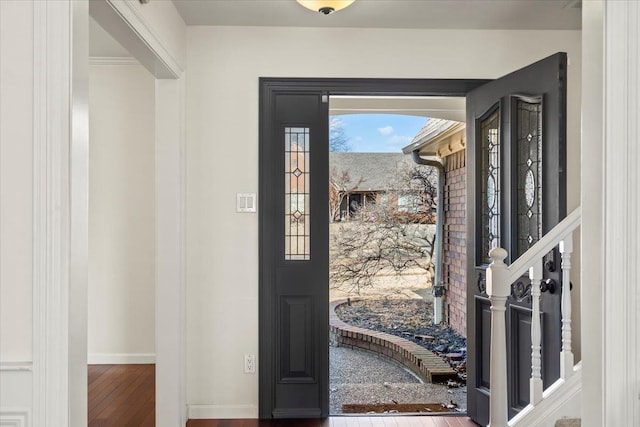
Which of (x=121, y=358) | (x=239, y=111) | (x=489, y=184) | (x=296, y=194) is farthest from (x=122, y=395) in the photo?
(x=489, y=184)

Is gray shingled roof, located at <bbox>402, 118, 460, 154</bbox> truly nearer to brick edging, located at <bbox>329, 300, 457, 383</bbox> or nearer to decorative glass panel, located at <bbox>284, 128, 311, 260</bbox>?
brick edging, located at <bbox>329, 300, 457, 383</bbox>

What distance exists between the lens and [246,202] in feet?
Answer: 10.4

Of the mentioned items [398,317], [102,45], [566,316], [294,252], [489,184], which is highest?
[102,45]

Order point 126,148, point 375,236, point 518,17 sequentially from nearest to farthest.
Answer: point 518,17
point 126,148
point 375,236

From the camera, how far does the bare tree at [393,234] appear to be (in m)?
6.71

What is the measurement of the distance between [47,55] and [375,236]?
18.9ft

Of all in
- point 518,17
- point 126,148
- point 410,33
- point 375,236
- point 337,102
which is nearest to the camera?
point 518,17

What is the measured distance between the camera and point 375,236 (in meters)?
6.77

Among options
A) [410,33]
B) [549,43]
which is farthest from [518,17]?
[410,33]

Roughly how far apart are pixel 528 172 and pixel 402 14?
48.8 inches

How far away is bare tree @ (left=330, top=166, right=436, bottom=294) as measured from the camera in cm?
671

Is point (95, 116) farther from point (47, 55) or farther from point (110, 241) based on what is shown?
point (47, 55)

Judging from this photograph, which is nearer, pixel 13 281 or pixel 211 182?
pixel 13 281

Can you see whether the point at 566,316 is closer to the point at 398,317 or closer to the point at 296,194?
→ the point at 296,194
